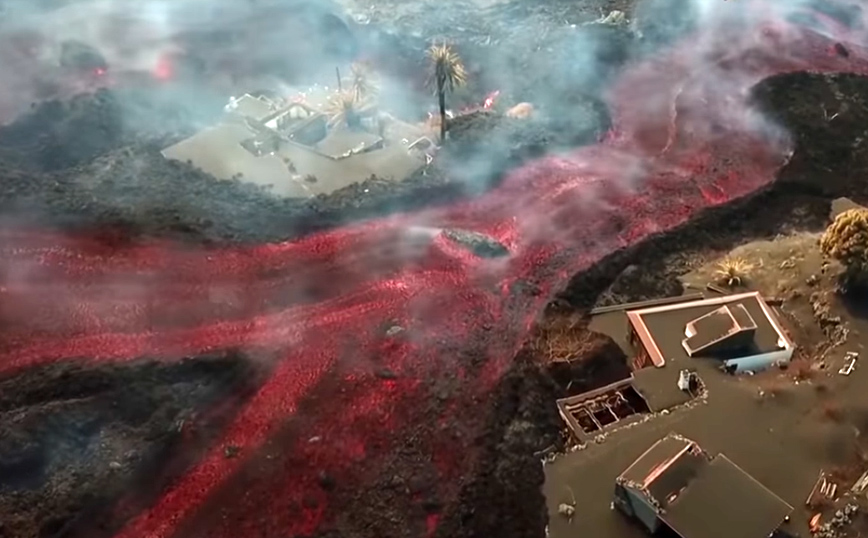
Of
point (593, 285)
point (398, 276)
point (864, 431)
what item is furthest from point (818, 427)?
point (398, 276)

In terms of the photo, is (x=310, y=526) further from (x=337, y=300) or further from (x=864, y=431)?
(x=864, y=431)

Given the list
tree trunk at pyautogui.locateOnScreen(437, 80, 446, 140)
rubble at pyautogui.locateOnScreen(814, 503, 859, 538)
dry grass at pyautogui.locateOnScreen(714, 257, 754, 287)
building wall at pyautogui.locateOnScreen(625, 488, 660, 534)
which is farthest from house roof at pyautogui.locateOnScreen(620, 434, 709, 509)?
tree trunk at pyautogui.locateOnScreen(437, 80, 446, 140)

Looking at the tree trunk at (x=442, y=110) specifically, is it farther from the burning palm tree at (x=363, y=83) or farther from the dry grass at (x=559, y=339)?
the dry grass at (x=559, y=339)

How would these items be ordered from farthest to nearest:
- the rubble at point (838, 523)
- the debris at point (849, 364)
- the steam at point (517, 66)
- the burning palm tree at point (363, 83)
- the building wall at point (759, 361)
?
the burning palm tree at point (363, 83)
the steam at point (517, 66)
the debris at point (849, 364)
the building wall at point (759, 361)
the rubble at point (838, 523)

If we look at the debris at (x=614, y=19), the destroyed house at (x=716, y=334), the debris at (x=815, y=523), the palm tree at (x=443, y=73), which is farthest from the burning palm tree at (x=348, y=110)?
the debris at (x=815, y=523)

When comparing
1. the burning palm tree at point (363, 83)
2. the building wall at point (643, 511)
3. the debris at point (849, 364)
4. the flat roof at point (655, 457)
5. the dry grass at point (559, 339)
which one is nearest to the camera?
the building wall at point (643, 511)

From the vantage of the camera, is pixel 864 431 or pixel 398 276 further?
pixel 398 276

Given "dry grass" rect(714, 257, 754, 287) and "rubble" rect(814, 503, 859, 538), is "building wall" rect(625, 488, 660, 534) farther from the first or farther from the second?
"dry grass" rect(714, 257, 754, 287)
